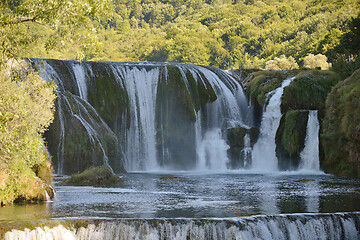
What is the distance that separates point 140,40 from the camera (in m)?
106

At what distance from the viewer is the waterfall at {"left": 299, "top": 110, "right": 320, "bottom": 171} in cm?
2994

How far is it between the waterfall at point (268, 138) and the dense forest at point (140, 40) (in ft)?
15.1

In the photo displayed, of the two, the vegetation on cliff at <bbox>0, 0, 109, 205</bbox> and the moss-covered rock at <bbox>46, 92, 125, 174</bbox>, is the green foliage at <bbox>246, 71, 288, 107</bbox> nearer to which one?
the moss-covered rock at <bbox>46, 92, 125, 174</bbox>

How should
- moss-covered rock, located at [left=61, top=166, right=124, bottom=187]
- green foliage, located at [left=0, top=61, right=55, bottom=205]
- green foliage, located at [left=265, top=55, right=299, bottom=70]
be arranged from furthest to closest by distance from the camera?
green foliage, located at [left=265, top=55, right=299, bottom=70], moss-covered rock, located at [left=61, top=166, right=124, bottom=187], green foliage, located at [left=0, top=61, right=55, bottom=205]

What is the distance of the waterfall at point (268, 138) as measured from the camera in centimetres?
3316

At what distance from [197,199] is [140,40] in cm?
9024

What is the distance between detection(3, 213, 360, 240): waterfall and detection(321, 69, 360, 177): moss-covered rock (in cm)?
1285

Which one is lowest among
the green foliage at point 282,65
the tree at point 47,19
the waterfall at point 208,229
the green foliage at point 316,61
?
the waterfall at point 208,229

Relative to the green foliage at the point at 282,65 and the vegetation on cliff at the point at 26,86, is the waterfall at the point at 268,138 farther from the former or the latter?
the green foliage at the point at 282,65

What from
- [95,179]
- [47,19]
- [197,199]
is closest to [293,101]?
[95,179]

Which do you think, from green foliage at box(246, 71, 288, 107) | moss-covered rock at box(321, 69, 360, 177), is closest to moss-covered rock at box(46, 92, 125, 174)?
moss-covered rock at box(321, 69, 360, 177)

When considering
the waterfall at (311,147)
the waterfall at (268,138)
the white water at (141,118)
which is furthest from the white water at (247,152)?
the white water at (141,118)

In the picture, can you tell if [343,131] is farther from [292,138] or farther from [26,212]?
[26,212]

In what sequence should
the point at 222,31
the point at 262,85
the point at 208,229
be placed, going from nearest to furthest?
the point at 208,229 < the point at 262,85 < the point at 222,31
